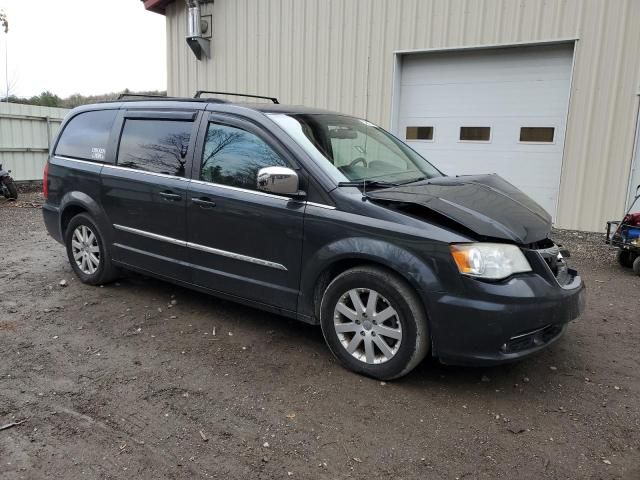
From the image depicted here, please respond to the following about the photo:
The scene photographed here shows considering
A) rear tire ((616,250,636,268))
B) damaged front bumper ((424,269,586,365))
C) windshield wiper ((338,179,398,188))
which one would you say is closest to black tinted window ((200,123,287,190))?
windshield wiper ((338,179,398,188))

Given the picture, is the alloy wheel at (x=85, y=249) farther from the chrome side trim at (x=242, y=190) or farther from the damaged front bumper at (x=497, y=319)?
the damaged front bumper at (x=497, y=319)

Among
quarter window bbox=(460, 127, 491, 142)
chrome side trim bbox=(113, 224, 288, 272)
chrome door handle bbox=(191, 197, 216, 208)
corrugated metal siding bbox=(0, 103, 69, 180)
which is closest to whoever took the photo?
chrome side trim bbox=(113, 224, 288, 272)

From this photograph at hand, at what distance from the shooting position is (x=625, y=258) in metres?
6.37

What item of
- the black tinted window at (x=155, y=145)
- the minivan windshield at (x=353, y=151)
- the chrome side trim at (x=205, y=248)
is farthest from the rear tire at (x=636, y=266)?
the black tinted window at (x=155, y=145)

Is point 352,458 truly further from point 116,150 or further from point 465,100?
point 465,100

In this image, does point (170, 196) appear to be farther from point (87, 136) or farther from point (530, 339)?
point (530, 339)

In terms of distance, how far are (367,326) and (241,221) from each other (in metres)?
1.23

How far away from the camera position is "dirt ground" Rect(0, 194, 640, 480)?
104 inches

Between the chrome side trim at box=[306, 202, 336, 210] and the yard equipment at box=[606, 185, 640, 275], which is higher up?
the chrome side trim at box=[306, 202, 336, 210]

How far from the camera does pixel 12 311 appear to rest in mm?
4652

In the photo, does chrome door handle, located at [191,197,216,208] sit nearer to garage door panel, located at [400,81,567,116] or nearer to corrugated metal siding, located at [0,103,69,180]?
garage door panel, located at [400,81,567,116]

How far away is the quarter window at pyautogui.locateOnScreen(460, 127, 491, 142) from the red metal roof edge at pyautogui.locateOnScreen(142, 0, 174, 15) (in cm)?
→ 677

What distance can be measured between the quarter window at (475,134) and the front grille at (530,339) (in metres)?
5.72

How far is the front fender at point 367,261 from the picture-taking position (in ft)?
10.4
